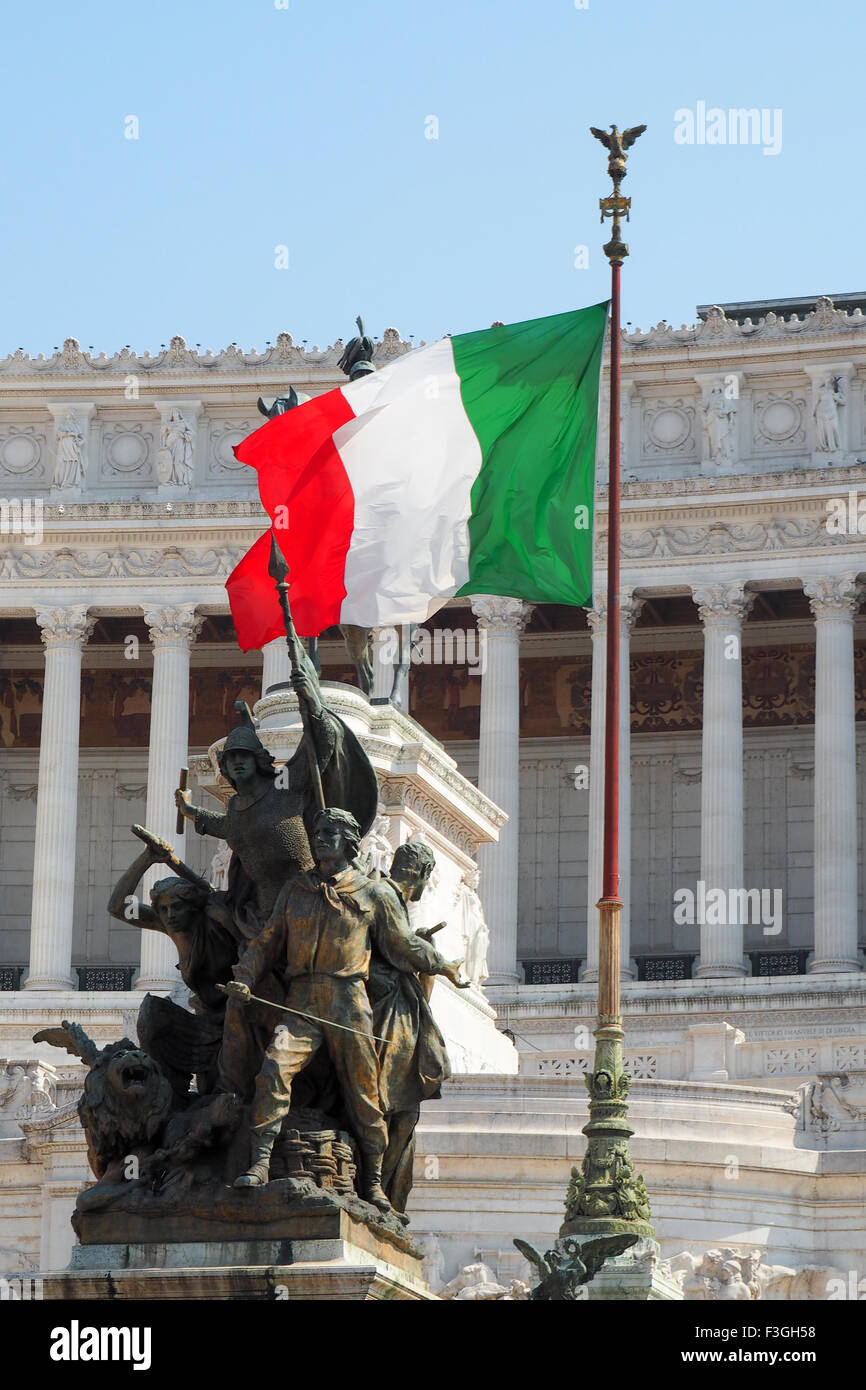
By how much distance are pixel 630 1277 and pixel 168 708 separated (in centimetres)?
4411

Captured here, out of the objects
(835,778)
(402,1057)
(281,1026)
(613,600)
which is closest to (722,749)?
(835,778)

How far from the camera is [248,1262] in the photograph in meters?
17.6

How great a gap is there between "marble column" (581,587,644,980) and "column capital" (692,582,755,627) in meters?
1.74

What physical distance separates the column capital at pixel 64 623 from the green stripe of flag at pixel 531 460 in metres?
42.8

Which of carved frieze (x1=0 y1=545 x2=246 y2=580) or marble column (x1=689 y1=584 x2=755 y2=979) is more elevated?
carved frieze (x1=0 y1=545 x2=246 y2=580)

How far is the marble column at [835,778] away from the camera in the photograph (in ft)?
203

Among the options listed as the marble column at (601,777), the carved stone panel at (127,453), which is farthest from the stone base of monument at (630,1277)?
the carved stone panel at (127,453)

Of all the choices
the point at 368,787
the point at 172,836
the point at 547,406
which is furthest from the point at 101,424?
the point at 368,787

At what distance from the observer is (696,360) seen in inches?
2613

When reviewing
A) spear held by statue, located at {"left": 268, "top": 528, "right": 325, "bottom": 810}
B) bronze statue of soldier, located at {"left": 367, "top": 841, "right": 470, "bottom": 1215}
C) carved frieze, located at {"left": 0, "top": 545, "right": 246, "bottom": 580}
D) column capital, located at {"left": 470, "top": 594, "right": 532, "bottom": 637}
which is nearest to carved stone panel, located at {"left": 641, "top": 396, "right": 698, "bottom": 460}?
column capital, located at {"left": 470, "top": 594, "right": 532, "bottom": 637}

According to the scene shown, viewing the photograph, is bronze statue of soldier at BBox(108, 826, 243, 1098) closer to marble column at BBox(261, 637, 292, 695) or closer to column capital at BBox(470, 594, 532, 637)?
marble column at BBox(261, 637, 292, 695)

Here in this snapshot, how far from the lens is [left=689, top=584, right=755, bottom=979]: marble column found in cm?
6356

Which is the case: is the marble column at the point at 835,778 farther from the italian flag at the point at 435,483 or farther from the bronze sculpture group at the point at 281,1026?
the bronze sculpture group at the point at 281,1026
